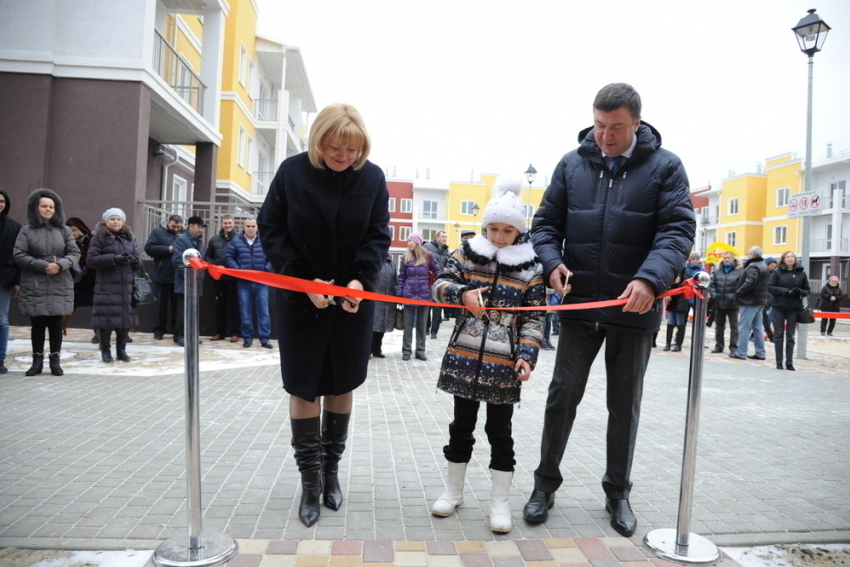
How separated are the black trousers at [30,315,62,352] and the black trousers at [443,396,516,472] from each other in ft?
18.9

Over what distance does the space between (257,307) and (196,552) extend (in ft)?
26.6

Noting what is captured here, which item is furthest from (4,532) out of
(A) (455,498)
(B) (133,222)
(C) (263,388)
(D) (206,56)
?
(D) (206,56)

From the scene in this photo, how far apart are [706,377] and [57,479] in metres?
8.41

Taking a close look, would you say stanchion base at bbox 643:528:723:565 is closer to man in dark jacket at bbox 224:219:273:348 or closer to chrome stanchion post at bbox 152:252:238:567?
chrome stanchion post at bbox 152:252:238:567

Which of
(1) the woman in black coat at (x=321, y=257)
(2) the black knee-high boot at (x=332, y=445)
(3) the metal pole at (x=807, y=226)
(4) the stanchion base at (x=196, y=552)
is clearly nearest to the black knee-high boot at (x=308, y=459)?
(1) the woman in black coat at (x=321, y=257)

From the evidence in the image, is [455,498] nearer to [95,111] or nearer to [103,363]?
[103,363]

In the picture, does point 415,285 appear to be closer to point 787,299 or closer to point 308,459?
point 308,459

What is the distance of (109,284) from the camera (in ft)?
26.5

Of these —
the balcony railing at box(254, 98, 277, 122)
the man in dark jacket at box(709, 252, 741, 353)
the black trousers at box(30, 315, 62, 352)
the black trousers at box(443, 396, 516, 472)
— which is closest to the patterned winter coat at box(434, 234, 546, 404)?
the black trousers at box(443, 396, 516, 472)

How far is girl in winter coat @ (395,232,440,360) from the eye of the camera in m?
9.79

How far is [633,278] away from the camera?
3.20m

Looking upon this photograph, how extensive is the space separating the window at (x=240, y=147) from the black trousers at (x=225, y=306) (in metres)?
13.3

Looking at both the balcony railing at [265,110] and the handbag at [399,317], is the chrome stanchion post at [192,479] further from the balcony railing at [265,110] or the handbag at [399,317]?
the balcony railing at [265,110]

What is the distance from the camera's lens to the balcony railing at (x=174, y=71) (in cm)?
1457
